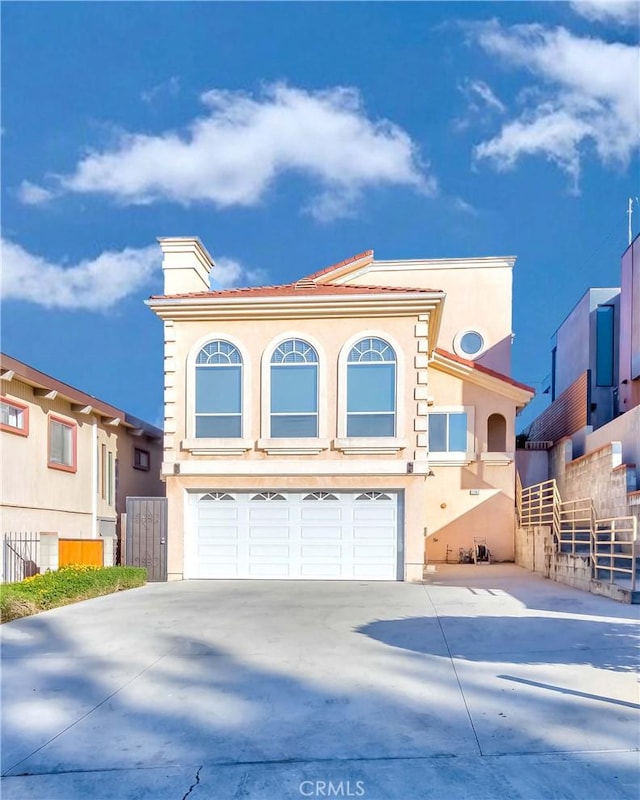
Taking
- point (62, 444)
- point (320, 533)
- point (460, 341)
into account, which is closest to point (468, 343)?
point (460, 341)

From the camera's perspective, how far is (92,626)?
9922mm

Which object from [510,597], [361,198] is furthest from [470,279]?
[361,198]

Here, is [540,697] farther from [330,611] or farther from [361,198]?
[361,198]

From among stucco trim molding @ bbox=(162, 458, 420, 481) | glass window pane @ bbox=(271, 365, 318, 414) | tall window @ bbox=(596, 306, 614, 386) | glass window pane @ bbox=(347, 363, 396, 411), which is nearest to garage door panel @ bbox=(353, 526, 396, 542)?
stucco trim molding @ bbox=(162, 458, 420, 481)

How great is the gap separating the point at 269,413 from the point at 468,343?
34.7 feet

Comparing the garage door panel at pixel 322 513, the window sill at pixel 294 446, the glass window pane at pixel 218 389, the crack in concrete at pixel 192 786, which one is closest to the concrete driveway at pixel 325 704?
the crack in concrete at pixel 192 786

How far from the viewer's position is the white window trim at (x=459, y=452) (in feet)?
65.2

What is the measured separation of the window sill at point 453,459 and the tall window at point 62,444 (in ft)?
33.8

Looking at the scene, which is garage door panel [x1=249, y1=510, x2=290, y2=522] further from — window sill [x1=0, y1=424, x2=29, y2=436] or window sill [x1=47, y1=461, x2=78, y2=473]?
window sill [x1=0, y1=424, x2=29, y2=436]

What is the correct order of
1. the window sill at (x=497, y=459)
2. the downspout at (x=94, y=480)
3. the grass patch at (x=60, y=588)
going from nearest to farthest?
the grass patch at (x=60, y=588) → the downspout at (x=94, y=480) → the window sill at (x=497, y=459)

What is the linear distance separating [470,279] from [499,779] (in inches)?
828

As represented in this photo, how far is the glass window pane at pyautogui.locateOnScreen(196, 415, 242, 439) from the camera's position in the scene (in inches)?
631

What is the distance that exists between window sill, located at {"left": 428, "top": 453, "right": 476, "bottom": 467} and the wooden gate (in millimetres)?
8319

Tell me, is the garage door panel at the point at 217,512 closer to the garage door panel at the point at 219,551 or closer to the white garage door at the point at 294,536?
the white garage door at the point at 294,536
